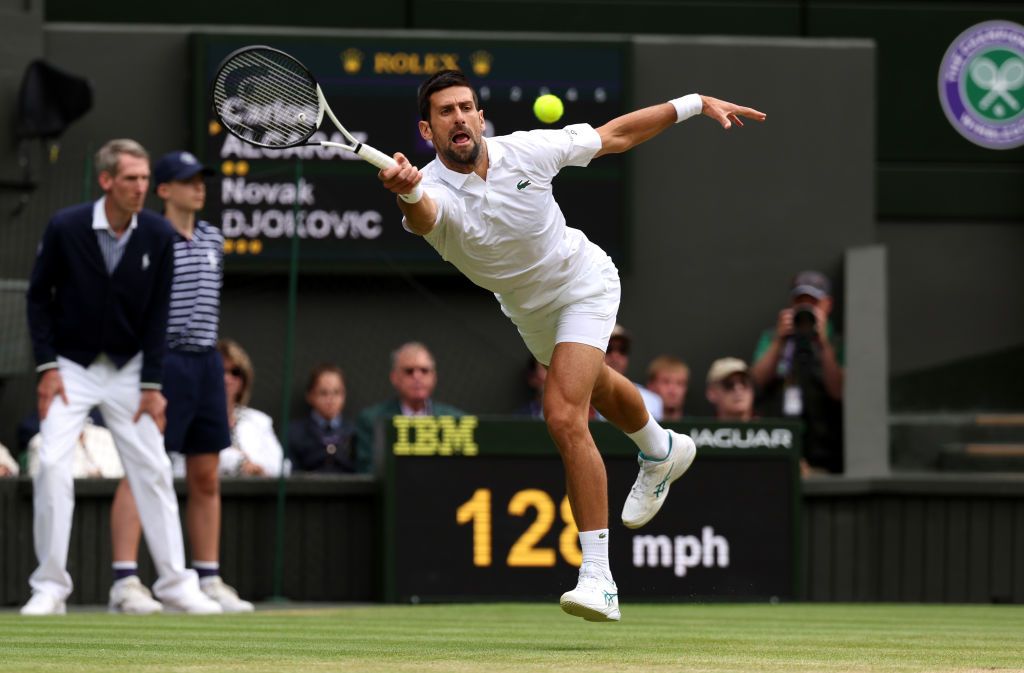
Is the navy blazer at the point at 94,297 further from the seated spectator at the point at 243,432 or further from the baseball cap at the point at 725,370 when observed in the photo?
the baseball cap at the point at 725,370

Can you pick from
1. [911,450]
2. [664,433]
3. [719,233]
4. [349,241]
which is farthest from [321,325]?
[664,433]

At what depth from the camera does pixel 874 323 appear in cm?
1264

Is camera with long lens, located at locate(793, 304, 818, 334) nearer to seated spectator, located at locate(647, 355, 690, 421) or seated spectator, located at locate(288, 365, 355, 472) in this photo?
seated spectator, located at locate(647, 355, 690, 421)

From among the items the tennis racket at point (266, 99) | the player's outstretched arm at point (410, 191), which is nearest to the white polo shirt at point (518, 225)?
the player's outstretched arm at point (410, 191)

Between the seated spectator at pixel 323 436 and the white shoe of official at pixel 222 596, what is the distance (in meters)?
1.81

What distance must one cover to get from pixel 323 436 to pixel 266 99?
474 centimetres

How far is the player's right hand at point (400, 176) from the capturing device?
6613 millimetres

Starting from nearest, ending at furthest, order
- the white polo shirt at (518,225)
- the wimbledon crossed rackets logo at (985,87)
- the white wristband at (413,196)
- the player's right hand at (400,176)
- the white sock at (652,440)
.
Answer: the player's right hand at (400,176) → the white wristband at (413,196) → the white polo shirt at (518,225) → the white sock at (652,440) → the wimbledon crossed rackets logo at (985,87)

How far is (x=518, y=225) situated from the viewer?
736 cm

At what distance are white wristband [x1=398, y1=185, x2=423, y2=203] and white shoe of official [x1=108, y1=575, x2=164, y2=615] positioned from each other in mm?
3544

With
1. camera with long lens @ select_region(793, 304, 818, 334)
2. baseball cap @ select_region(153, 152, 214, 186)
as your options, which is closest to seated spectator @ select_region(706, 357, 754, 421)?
camera with long lens @ select_region(793, 304, 818, 334)

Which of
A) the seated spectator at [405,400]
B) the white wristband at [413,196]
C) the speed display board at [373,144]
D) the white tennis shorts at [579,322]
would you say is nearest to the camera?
the white wristband at [413,196]

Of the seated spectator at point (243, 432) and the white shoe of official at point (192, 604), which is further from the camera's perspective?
the seated spectator at point (243, 432)

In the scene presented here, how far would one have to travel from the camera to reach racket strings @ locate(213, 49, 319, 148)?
7.39m
